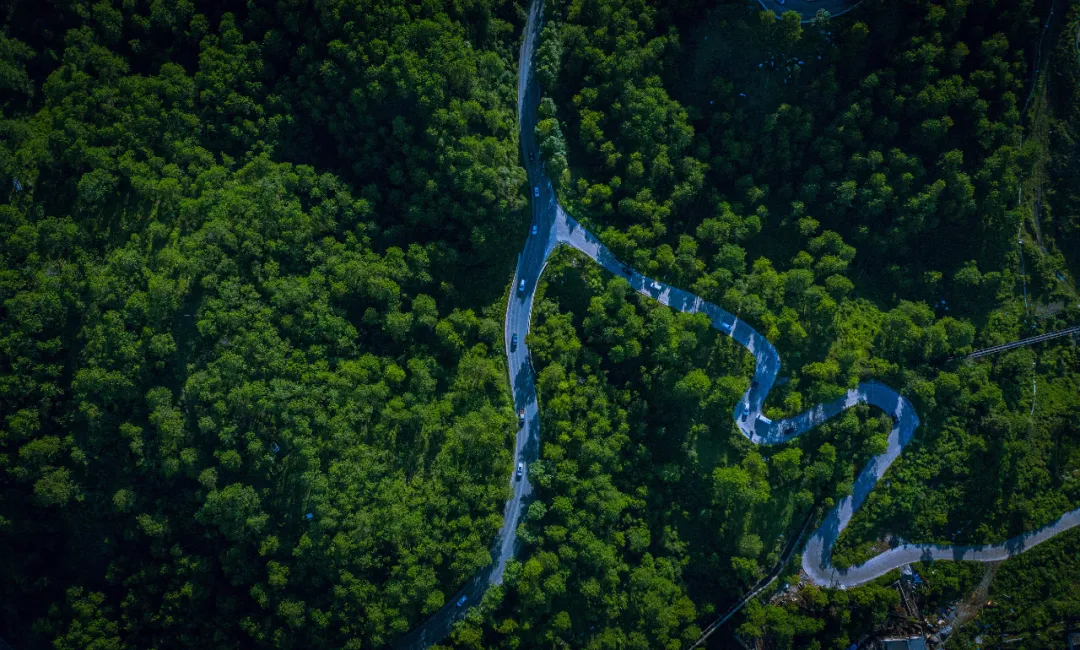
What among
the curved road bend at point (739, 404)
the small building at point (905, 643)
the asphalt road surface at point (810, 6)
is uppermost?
the asphalt road surface at point (810, 6)

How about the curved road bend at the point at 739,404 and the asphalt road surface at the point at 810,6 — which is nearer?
the curved road bend at the point at 739,404

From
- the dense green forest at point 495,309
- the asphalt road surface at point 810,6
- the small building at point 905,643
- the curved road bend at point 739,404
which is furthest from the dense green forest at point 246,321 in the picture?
the small building at point 905,643

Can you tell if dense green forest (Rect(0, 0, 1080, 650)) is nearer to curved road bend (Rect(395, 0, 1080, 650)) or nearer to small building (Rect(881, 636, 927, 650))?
curved road bend (Rect(395, 0, 1080, 650))

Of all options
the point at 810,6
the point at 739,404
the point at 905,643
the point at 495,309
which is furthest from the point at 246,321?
the point at 905,643

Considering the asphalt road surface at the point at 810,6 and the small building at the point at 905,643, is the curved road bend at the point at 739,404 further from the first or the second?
the small building at the point at 905,643

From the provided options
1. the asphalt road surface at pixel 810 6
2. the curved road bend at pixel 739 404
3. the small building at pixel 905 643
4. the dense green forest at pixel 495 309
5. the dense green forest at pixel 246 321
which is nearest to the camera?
the dense green forest at pixel 246 321

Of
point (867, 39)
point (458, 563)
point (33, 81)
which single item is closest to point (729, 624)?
point (458, 563)

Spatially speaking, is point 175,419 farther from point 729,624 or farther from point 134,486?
point 729,624
